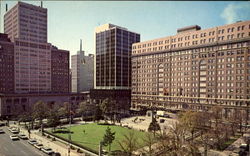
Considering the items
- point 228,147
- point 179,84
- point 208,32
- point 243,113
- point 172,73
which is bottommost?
point 228,147

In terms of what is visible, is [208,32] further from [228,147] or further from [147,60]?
[228,147]

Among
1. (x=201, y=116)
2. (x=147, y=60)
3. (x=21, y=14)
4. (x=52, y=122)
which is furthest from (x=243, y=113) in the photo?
(x=21, y=14)

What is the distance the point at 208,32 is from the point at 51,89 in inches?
4748

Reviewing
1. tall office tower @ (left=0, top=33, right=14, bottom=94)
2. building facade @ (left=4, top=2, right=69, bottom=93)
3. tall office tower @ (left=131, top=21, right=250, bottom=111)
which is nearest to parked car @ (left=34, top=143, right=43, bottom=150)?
tall office tower @ (left=131, top=21, right=250, bottom=111)

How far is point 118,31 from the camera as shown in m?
132

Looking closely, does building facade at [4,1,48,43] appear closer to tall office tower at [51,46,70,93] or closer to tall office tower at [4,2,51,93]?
tall office tower at [4,2,51,93]

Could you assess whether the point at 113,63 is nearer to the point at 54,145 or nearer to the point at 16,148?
the point at 54,145

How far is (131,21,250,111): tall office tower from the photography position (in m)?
79.9

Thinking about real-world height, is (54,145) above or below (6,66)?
below

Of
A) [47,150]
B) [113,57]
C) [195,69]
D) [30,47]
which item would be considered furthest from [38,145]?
[30,47]

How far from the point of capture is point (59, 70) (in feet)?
503

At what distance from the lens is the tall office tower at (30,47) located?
127m

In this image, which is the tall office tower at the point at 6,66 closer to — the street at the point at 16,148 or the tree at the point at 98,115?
the tree at the point at 98,115

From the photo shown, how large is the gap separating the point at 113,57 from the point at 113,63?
4.38 meters
